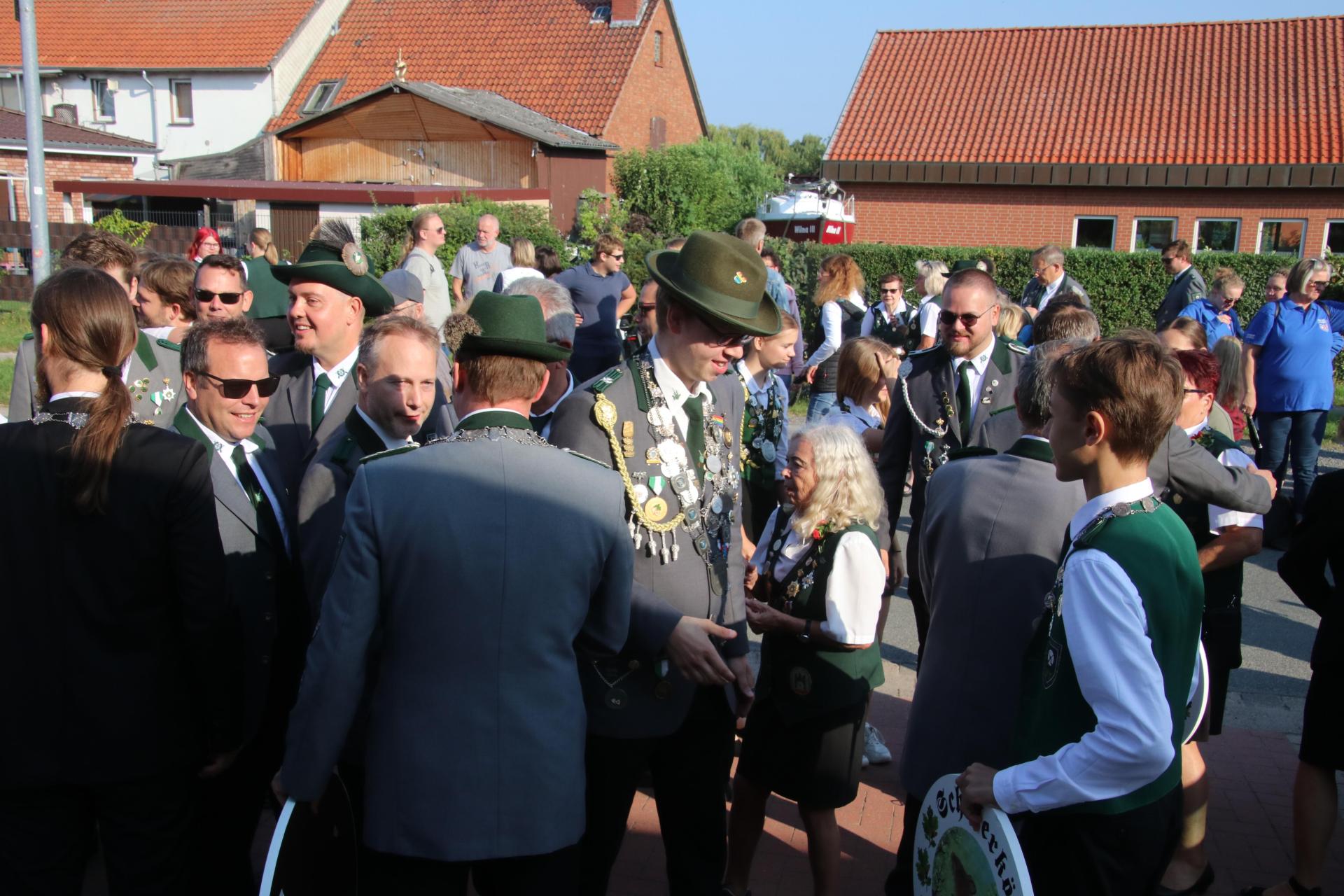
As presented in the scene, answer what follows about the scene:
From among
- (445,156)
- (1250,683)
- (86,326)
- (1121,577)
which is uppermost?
(445,156)

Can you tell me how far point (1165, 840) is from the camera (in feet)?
7.35

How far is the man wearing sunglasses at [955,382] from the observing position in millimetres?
4348

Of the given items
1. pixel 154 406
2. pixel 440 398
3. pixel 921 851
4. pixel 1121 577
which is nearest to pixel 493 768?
pixel 921 851

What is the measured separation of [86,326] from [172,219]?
1127 inches

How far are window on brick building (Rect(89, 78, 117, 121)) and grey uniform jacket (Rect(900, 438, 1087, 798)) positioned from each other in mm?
41797

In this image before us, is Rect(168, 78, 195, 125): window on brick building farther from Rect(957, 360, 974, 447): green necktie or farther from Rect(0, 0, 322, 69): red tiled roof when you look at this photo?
Rect(957, 360, 974, 447): green necktie

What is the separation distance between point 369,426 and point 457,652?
102 cm

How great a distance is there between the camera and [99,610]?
2475 mm

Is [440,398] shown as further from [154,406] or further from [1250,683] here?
[1250,683]

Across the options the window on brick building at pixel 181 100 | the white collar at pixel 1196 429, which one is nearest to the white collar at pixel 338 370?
the white collar at pixel 1196 429

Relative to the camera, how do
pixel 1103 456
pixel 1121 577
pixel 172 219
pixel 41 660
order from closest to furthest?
pixel 1121 577 → pixel 1103 456 → pixel 41 660 → pixel 172 219

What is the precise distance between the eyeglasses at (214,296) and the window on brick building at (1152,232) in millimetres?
22230

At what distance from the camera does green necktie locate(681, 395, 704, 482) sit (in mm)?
2953

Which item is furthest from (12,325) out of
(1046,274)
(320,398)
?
(320,398)
